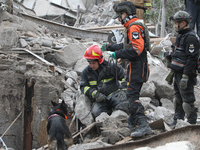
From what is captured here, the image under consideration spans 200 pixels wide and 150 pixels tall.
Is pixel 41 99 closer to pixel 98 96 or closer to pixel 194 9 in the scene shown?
pixel 98 96

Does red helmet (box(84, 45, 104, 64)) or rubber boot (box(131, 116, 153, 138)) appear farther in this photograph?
red helmet (box(84, 45, 104, 64))

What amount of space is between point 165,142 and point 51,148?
2279 mm

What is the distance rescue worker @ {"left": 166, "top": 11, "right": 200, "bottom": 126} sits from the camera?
3.63 metres

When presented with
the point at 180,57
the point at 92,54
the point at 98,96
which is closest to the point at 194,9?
the point at 180,57

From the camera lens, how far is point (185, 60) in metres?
3.76

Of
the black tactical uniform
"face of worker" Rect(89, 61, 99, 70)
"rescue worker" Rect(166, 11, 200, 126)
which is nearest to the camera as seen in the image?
"rescue worker" Rect(166, 11, 200, 126)

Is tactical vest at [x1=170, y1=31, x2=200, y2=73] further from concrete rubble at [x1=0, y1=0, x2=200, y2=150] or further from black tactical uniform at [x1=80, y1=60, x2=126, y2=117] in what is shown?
black tactical uniform at [x1=80, y1=60, x2=126, y2=117]

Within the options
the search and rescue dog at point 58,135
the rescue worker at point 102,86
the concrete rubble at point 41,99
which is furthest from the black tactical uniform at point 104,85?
the search and rescue dog at point 58,135

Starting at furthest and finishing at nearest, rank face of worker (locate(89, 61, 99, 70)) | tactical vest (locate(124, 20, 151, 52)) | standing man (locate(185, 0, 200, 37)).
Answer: standing man (locate(185, 0, 200, 37)), face of worker (locate(89, 61, 99, 70)), tactical vest (locate(124, 20, 151, 52))

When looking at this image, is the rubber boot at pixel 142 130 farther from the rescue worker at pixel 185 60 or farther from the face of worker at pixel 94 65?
the face of worker at pixel 94 65

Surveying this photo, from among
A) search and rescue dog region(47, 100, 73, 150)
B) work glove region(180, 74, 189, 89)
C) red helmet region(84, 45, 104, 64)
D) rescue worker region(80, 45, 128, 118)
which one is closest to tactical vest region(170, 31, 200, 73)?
work glove region(180, 74, 189, 89)

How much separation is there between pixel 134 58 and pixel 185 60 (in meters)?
0.90

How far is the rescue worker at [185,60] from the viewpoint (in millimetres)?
3627

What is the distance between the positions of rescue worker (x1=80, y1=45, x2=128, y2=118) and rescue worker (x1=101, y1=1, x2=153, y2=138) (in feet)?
4.13
